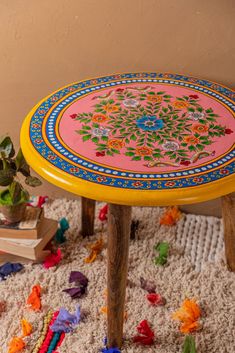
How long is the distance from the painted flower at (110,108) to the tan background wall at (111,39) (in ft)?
0.90

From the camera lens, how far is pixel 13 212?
1608 millimetres

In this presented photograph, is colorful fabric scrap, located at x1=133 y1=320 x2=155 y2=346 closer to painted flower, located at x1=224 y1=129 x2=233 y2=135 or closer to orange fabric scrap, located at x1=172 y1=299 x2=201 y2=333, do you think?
orange fabric scrap, located at x1=172 y1=299 x2=201 y2=333

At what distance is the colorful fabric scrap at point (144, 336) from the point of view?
140 cm

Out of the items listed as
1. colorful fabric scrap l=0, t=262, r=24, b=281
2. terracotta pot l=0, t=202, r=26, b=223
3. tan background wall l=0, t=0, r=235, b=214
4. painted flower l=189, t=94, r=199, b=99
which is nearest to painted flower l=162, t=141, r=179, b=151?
painted flower l=189, t=94, r=199, b=99

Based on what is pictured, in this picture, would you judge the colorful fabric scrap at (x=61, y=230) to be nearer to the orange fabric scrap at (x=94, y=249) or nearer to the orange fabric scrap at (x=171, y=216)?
the orange fabric scrap at (x=94, y=249)

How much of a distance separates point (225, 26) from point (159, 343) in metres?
0.83

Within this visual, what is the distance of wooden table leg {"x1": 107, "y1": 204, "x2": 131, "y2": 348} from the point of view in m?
1.21

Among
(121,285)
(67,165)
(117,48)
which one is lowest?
(121,285)

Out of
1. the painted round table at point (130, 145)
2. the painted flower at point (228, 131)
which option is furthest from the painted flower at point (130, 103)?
the painted flower at point (228, 131)

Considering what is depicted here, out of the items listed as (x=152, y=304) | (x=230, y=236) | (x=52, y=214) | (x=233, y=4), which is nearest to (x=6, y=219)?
(x=52, y=214)

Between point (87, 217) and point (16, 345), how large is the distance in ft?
1.50

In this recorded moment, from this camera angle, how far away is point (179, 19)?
60.4 inches

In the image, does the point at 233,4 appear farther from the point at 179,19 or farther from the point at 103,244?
the point at 103,244

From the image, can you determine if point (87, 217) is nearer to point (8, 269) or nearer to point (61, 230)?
point (61, 230)
